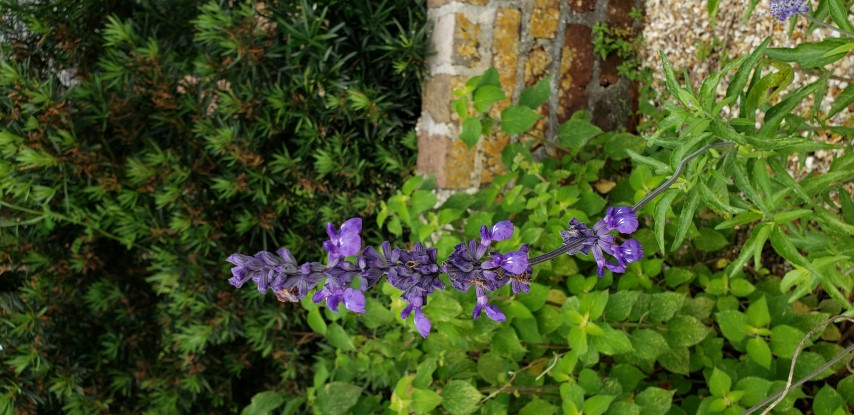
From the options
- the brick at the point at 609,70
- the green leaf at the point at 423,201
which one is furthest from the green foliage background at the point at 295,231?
the brick at the point at 609,70

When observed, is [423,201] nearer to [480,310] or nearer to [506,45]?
[506,45]

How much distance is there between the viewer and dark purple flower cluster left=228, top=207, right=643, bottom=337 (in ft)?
2.93

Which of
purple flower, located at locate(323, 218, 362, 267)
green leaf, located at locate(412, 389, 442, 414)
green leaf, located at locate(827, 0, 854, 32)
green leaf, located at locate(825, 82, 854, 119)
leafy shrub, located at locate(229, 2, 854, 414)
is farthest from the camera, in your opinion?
green leaf, located at locate(412, 389, 442, 414)

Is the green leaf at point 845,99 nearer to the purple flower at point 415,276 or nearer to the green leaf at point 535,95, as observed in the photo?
the green leaf at point 535,95

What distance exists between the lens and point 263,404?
1839 millimetres

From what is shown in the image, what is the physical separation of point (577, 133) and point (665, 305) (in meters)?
0.62

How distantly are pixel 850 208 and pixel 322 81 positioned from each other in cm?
154

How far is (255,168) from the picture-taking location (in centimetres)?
221

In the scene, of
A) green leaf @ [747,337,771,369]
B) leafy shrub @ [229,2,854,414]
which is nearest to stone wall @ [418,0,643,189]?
leafy shrub @ [229,2,854,414]

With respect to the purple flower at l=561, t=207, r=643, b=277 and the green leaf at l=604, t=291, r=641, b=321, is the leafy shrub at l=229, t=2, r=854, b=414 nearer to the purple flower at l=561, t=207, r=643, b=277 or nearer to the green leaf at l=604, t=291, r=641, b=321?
the green leaf at l=604, t=291, r=641, b=321

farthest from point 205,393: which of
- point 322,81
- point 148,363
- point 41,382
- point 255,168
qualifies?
point 322,81

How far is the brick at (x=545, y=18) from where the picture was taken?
2312 mm

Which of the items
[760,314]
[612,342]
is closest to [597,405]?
[612,342]

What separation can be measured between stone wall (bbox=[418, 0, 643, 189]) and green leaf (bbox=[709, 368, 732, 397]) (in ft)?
3.61
